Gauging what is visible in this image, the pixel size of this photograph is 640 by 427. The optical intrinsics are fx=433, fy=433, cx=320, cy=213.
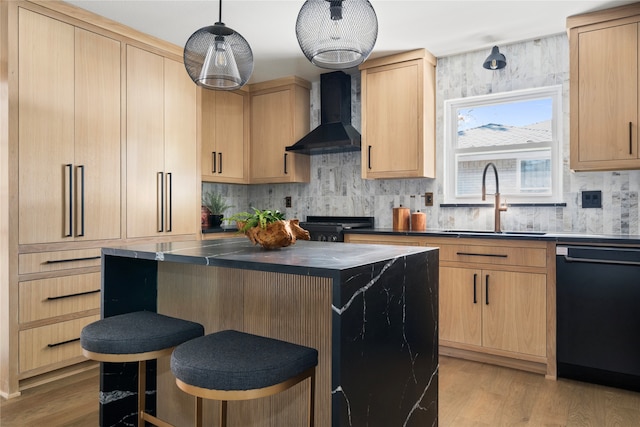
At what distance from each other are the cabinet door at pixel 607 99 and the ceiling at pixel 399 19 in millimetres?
239

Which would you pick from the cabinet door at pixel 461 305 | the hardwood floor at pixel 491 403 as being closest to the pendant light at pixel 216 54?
the hardwood floor at pixel 491 403

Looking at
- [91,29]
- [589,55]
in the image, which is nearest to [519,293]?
[589,55]

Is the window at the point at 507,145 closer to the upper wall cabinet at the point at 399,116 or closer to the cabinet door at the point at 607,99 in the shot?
the upper wall cabinet at the point at 399,116

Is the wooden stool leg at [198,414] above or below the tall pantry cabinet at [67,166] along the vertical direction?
below

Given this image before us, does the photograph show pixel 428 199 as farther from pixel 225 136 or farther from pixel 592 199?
pixel 225 136

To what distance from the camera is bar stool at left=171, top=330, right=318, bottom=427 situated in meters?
1.24

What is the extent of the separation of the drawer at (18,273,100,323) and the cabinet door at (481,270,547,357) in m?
2.74

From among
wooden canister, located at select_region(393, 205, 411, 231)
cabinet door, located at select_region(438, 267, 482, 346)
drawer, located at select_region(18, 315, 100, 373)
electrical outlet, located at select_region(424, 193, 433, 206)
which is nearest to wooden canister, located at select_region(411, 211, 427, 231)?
wooden canister, located at select_region(393, 205, 411, 231)

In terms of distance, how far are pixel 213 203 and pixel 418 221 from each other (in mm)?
2181

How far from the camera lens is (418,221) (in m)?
3.67

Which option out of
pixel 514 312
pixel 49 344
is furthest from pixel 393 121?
pixel 49 344

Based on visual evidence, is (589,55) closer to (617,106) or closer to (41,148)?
(617,106)

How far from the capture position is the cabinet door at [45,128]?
8.67ft

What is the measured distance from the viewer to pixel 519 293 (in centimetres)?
293
